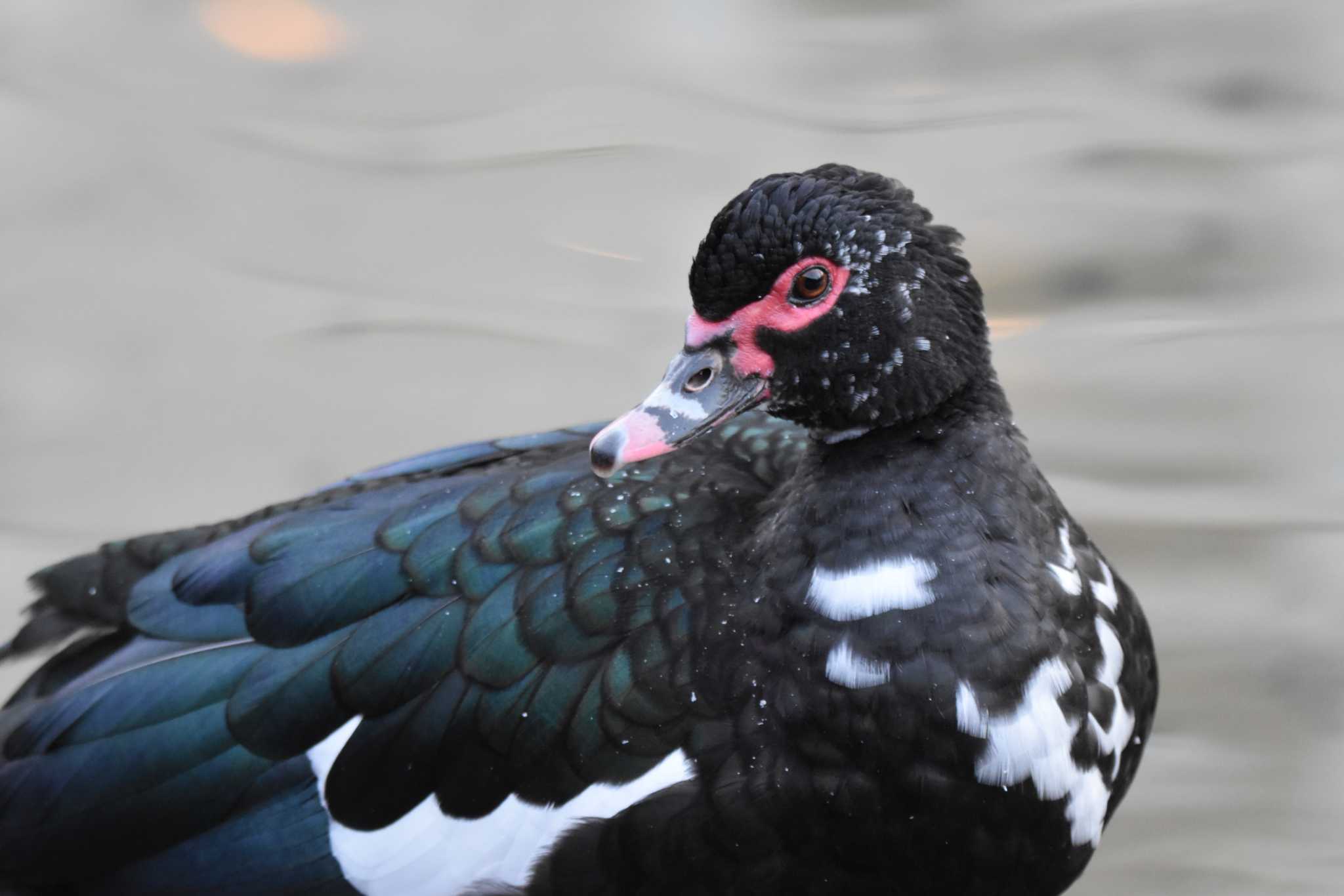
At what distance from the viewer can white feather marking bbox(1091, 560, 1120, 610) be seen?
256 centimetres

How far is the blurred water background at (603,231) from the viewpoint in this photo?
4.01 metres

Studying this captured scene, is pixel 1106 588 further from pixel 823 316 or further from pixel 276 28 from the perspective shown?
pixel 276 28

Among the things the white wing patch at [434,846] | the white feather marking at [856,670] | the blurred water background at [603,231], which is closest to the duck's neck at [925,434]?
the white feather marking at [856,670]

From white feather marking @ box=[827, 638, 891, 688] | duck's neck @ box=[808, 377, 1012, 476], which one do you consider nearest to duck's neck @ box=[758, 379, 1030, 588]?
duck's neck @ box=[808, 377, 1012, 476]

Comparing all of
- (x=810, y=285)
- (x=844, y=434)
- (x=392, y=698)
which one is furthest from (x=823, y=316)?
(x=392, y=698)

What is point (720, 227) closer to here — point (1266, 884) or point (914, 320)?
point (914, 320)

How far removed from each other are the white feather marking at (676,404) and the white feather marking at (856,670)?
374 mm

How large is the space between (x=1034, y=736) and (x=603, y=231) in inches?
94.8

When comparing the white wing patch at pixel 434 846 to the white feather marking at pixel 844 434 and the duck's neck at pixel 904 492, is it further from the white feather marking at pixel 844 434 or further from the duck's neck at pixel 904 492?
the white feather marking at pixel 844 434

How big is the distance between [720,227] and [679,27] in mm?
2586

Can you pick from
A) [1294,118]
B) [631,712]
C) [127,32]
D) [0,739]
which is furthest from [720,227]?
[127,32]

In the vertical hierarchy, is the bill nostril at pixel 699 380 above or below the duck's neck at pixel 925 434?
above

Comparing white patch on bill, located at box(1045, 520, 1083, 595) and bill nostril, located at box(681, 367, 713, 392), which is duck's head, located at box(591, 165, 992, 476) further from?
white patch on bill, located at box(1045, 520, 1083, 595)

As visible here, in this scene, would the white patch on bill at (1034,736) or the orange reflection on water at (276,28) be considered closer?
the white patch on bill at (1034,736)
